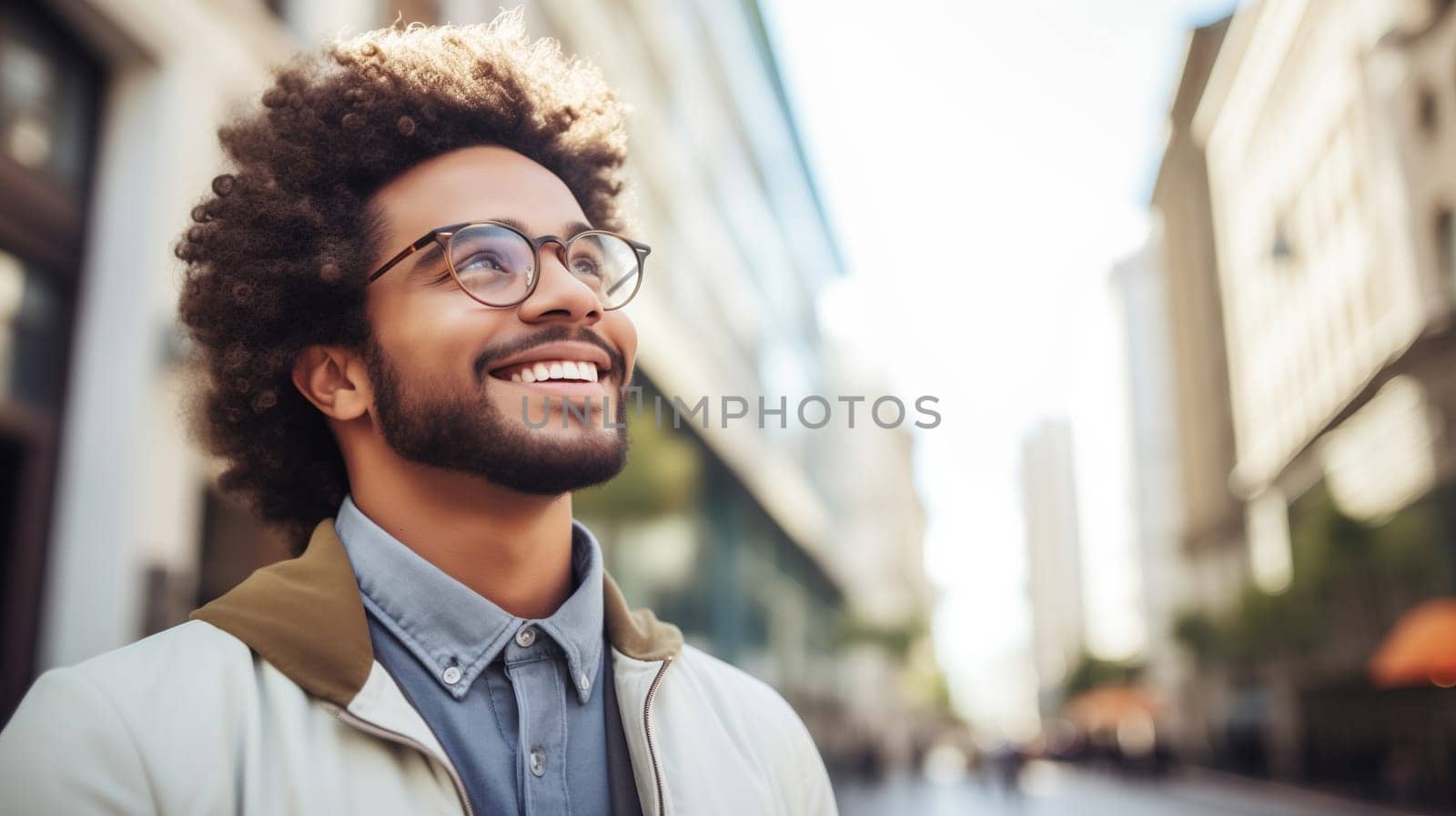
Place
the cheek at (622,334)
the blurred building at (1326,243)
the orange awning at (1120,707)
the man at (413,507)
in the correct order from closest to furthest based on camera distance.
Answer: the man at (413,507) < the cheek at (622,334) < the blurred building at (1326,243) < the orange awning at (1120,707)

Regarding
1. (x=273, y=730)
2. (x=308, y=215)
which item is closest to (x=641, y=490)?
(x=308, y=215)

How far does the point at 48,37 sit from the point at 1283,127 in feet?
156

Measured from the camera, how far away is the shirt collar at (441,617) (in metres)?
2.04

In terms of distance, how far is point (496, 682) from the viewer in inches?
81.1

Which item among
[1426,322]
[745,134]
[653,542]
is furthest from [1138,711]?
[653,542]

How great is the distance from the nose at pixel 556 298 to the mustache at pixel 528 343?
24 millimetres

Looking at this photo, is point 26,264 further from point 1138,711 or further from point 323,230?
point 1138,711

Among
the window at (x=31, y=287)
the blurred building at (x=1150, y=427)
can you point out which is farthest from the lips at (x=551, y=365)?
the blurred building at (x=1150, y=427)

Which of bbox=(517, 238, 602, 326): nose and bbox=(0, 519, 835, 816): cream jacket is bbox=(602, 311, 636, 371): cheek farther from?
bbox=(0, 519, 835, 816): cream jacket

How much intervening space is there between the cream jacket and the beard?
22 centimetres

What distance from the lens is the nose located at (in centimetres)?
210

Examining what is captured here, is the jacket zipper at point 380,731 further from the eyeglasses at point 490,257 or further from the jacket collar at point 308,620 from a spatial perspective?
the eyeglasses at point 490,257

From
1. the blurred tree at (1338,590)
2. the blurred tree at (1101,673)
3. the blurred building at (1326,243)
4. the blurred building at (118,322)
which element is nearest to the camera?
the blurred building at (118,322)

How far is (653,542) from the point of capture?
52.7 ft
